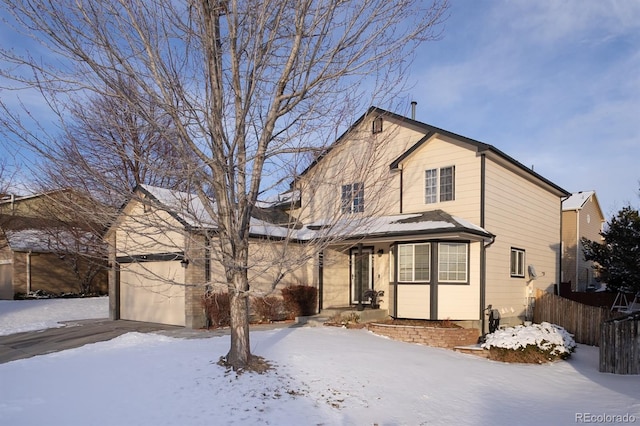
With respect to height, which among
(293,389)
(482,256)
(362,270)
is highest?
(482,256)

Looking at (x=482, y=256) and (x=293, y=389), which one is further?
(x=482, y=256)

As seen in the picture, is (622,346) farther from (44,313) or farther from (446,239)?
(44,313)

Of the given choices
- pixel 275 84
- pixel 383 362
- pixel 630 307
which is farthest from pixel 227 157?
pixel 630 307

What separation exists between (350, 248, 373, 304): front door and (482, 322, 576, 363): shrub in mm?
5359

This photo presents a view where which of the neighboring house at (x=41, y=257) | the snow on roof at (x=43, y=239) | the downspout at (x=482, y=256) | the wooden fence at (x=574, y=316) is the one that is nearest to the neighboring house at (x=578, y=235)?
the wooden fence at (x=574, y=316)

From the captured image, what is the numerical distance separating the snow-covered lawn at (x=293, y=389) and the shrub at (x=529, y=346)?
40.7 inches

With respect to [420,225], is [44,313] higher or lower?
lower

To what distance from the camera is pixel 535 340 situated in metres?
11.9

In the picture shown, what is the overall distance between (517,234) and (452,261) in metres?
3.60

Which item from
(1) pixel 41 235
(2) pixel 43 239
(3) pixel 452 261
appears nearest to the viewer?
(3) pixel 452 261

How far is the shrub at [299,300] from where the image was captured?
50.4 ft

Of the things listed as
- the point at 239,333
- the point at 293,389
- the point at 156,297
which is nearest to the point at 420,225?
the point at 239,333

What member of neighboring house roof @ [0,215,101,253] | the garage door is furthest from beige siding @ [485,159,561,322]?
neighboring house roof @ [0,215,101,253]

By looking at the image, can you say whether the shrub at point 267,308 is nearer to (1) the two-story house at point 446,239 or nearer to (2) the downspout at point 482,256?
(1) the two-story house at point 446,239
